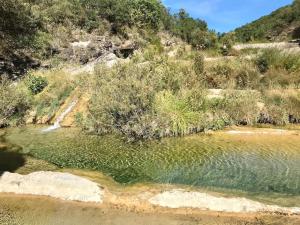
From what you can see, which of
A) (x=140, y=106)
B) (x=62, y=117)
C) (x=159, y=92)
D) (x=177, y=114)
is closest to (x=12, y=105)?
(x=62, y=117)

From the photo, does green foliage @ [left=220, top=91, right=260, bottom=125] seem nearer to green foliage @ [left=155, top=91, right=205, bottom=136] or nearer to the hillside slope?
green foliage @ [left=155, top=91, right=205, bottom=136]

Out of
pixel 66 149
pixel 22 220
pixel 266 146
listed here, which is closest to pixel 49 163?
pixel 66 149

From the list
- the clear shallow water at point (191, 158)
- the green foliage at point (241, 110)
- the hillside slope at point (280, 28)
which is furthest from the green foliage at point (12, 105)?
the hillside slope at point (280, 28)

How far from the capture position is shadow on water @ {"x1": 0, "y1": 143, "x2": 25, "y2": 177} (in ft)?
46.1

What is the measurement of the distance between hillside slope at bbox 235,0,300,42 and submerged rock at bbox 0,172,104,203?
62227 mm

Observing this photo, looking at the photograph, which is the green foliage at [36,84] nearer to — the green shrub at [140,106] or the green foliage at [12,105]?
the green foliage at [12,105]

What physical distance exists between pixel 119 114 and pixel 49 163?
4.41m

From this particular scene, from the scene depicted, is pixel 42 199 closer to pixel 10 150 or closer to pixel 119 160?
pixel 119 160

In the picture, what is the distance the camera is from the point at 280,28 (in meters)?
75.1

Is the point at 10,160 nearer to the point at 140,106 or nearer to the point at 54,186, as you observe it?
the point at 54,186

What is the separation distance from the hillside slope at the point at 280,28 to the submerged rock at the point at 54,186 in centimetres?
6223

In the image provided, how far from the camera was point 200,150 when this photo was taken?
15.1m

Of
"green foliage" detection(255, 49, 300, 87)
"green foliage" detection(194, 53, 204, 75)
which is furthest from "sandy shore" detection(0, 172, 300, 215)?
"green foliage" detection(194, 53, 204, 75)

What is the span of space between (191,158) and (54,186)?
4.78 meters
